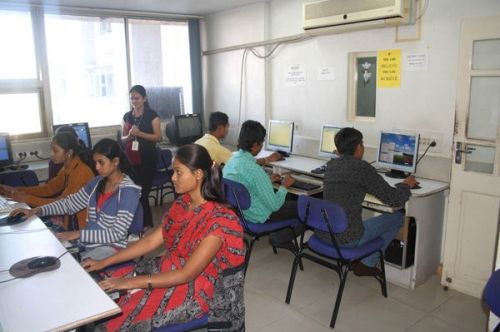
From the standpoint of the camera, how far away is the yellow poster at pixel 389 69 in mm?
3551

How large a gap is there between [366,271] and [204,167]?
181 centimetres

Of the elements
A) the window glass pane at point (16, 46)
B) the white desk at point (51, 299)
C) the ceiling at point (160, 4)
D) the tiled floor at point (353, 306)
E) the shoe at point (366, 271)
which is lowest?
the tiled floor at point (353, 306)

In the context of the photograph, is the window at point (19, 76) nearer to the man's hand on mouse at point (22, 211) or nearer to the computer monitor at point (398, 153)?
the man's hand on mouse at point (22, 211)

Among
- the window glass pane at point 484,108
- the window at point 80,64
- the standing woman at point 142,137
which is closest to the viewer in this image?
the window glass pane at point 484,108

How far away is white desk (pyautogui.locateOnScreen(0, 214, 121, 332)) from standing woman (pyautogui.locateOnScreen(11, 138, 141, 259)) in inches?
10.3

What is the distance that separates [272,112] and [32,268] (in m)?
3.47

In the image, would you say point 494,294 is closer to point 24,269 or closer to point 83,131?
point 24,269

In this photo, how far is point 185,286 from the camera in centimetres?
178

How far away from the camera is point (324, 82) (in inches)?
165

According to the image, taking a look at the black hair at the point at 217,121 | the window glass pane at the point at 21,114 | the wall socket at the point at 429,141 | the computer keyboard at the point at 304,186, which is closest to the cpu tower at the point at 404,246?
the wall socket at the point at 429,141

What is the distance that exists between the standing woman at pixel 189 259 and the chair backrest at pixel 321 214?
0.91 m

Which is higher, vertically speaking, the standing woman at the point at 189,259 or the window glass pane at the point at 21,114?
the window glass pane at the point at 21,114

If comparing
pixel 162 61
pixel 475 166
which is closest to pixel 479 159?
pixel 475 166

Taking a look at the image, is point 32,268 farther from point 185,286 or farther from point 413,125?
point 413,125
